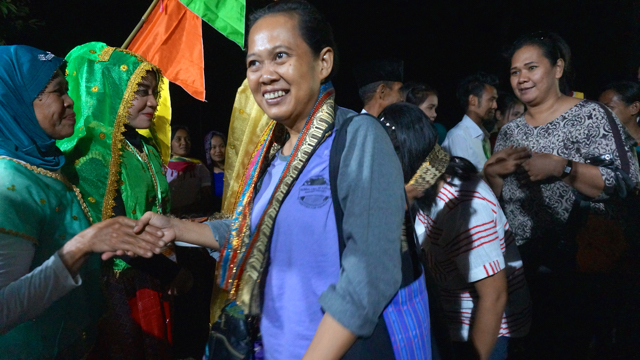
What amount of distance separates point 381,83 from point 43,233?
2.94 meters

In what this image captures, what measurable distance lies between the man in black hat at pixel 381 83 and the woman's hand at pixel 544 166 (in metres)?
1.80

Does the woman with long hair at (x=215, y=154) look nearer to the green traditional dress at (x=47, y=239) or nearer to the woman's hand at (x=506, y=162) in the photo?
the green traditional dress at (x=47, y=239)

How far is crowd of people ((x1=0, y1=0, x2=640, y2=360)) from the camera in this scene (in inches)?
44.4

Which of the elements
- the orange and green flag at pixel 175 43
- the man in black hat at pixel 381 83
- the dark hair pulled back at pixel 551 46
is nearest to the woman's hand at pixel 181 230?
the orange and green flag at pixel 175 43

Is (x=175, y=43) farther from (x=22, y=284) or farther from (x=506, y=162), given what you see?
(x=506, y=162)

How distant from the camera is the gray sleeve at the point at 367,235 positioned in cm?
101

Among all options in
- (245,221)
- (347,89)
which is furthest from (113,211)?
(347,89)

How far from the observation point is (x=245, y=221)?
4.66 feet

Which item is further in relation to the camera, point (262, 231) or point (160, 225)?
point (160, 225)

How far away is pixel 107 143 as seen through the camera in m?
2.73

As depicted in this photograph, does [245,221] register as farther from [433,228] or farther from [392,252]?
[433,228]

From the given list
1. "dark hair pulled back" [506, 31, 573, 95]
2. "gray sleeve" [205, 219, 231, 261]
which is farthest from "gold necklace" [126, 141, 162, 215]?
"dark hair pulled back" [506, 31, 573, 95]

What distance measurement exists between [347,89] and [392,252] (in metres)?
6.71

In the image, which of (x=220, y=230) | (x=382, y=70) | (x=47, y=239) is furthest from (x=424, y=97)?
(x=47, y=239)
